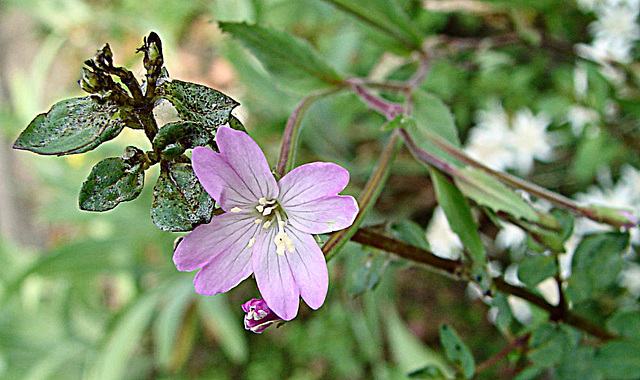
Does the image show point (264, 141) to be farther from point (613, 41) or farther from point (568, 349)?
point (568, 349)

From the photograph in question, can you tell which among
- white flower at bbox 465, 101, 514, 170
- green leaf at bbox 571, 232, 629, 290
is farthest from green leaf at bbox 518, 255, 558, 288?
white flower at bbox 465, 101, 514, 170

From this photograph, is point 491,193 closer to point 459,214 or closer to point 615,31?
point 459,214

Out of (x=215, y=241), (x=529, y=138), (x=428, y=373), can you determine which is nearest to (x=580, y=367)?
(x=428, y=373)

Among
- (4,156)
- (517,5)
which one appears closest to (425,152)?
(517,5)

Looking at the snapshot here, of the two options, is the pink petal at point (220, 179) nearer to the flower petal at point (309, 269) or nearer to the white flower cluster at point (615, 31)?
the flower petal at point (309, 269)

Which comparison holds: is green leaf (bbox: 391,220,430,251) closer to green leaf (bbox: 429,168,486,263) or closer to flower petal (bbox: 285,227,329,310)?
green leaf (bbox: 429,168,486,263)

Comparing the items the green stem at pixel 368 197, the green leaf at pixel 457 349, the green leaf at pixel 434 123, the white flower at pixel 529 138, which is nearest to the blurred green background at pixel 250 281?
the white flower at pixel 529 138
